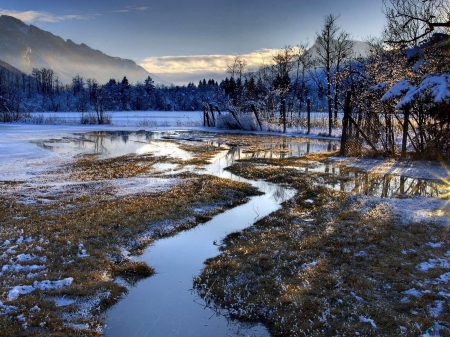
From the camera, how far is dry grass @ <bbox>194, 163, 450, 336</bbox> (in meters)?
3.89

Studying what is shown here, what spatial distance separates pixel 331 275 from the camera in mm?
4832

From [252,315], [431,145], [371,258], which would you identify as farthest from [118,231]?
[431,145]

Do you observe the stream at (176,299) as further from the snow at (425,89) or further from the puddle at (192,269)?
the snow at (425,89)

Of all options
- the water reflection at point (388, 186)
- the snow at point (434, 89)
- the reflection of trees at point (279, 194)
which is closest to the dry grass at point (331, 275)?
the reflection of trees at point (279, 194)

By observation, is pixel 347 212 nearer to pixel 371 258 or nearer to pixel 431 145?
pixel 371 258

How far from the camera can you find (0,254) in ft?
17.6

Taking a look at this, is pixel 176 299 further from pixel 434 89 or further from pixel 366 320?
pixel 434 89

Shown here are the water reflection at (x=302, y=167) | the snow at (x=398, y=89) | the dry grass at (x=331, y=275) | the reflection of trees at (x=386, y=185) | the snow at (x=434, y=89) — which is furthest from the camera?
the snow at (x=398, y=89)

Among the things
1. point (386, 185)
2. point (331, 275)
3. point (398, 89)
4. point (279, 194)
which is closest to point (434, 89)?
point (398, 89)

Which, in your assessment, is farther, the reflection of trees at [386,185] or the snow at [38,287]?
the reflection of trees at [386,185]

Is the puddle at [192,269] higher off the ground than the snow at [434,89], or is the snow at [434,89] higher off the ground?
the snow at [434,89]

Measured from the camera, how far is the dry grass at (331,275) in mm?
3891

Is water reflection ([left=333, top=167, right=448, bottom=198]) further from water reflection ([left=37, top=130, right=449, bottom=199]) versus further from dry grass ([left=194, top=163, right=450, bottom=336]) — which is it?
dry grass ([left=194, top=163, right=450, bottom=336])

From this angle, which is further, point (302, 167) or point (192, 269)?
point (302, 167)
